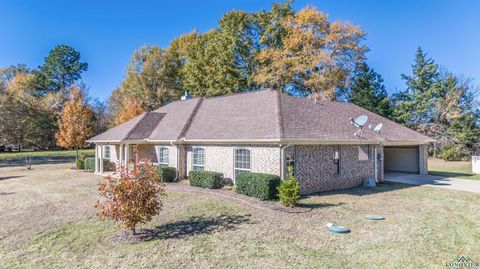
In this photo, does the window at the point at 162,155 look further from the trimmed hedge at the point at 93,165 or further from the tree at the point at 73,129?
the tree at the point at 73,129

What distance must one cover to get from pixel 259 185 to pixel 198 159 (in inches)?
224

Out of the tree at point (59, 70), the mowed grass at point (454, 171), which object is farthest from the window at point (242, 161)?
the tree at point (59, 70)

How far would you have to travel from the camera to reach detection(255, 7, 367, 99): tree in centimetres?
2978

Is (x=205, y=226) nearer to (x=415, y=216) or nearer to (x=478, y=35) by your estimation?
(x=415, y=216)

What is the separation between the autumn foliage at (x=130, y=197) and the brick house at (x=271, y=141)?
4.36 metres

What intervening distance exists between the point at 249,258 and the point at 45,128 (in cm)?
4779

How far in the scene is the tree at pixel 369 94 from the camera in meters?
36.8

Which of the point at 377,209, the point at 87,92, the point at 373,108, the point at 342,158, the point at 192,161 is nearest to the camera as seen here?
the point at 377,209

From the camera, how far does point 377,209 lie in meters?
10.2

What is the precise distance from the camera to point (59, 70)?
58.7 meters

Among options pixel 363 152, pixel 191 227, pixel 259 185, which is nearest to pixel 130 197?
pixel 191 227

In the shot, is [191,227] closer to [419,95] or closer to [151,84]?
[151,84]

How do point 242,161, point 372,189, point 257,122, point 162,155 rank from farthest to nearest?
1. point 162,155
2. point 257,122
3. point 372,189
4. point 242,161

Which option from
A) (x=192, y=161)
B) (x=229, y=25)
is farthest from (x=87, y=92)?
(x=192, y=161)
